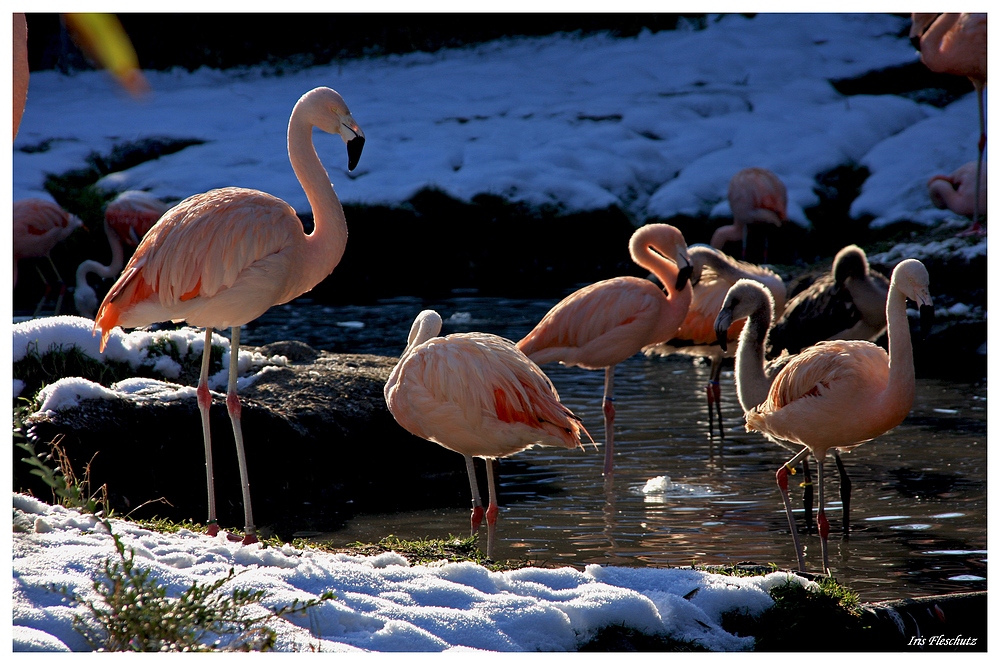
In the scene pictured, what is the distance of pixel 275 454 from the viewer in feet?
19.2

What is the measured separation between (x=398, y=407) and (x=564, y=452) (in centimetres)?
267

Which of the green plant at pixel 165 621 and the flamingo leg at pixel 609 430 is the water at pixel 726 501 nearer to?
the flamingo leg at pixel 609 430

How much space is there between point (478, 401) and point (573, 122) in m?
12.8

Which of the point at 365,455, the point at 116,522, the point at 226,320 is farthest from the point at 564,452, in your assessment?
the point at 116,522

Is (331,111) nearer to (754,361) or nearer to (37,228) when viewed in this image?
(754,361)

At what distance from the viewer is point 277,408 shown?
604 cm

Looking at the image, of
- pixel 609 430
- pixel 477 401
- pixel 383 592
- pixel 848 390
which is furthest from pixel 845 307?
pixel 383 592

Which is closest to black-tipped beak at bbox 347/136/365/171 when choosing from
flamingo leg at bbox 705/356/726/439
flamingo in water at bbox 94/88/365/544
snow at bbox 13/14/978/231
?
flamingo in water at bbox 94/88/365/544

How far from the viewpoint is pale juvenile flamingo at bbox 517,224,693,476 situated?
6660mm

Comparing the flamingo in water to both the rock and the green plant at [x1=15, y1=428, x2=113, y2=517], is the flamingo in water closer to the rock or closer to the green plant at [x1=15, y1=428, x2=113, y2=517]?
the green plant at [x1=15, y1=428, x2=113, y2=517]

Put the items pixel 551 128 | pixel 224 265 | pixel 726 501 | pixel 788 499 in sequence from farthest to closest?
1. pixel 551 128
2. pixel 726 501
3. pixel 788 499
4. pixel 224 265

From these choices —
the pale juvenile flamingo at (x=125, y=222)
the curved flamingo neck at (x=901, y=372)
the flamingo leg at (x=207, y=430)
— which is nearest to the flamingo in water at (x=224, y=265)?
the flamingo leg at (x=207, y=430)

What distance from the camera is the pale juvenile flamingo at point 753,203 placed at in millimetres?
11641

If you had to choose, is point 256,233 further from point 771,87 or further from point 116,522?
point 771,87
